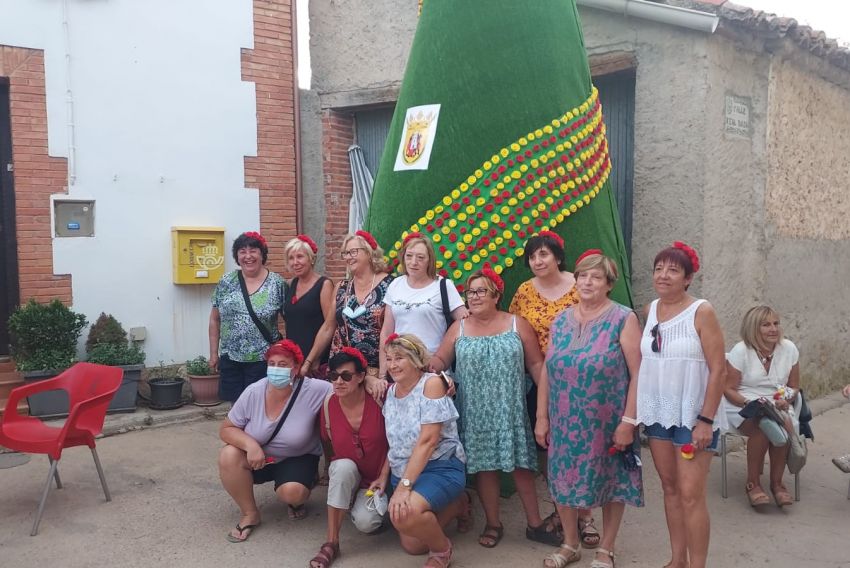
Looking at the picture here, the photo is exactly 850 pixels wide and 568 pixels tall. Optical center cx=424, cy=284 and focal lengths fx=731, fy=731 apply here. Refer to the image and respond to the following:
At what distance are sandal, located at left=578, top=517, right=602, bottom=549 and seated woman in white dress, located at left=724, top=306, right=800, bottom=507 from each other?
3.87 feet

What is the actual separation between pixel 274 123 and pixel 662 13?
12.2 feet

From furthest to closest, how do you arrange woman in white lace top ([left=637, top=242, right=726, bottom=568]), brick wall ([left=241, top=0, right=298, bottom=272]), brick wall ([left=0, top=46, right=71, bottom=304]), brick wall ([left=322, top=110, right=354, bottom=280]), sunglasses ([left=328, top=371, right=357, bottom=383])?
brick wall ([left=322, top=110, right=354, bottom=280])
brick wall ([left=241, top=0, right=298, bottom=272])
brick wall ([left=0, top=46, right=71, bottom=304])
sunglasses ([left=328, top=371, right=357, bottom=383])
woman in white lace top ([left=637, top=242, right=726, bottom=568])

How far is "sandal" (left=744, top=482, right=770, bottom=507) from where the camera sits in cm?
412

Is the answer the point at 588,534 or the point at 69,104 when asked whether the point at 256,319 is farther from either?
the point at 69,104

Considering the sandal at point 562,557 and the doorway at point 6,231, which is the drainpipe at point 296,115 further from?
the sandal at point 562,557

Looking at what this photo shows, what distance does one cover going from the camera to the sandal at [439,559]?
3.33 m

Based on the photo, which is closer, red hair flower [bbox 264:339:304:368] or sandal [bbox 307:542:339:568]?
sandal [bbox 307:542:339:568]

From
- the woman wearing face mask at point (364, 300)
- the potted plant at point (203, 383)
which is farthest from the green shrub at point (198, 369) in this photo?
the woman wearing face mask at point (364, 300)

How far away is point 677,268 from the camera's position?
296cm

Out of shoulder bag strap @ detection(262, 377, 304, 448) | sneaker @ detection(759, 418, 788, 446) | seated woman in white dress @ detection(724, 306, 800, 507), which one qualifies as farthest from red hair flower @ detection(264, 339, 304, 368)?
sneaker @ detection(759, 418, 788, 446)

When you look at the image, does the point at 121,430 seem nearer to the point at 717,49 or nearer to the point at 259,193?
the point at 259,193

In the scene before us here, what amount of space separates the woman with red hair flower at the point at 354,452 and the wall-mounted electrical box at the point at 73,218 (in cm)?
361

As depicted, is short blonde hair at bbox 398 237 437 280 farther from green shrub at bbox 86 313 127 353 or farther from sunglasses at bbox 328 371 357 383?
green shrub at bbox 86 313 127 353

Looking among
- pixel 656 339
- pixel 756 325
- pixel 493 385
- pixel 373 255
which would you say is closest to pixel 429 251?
pixel 373 255
